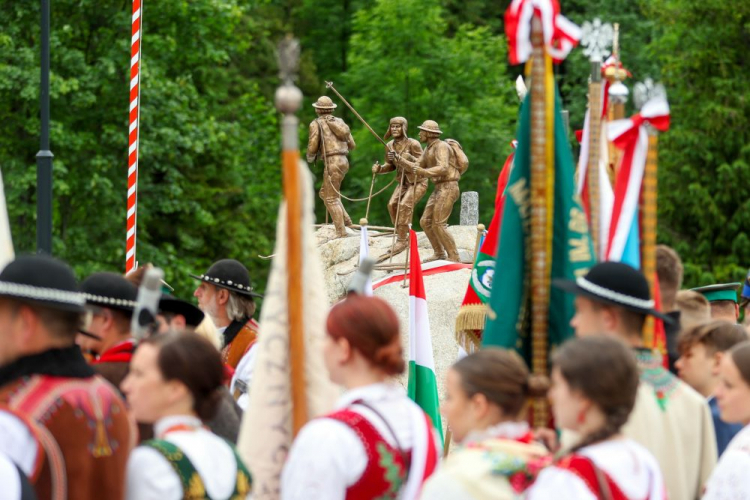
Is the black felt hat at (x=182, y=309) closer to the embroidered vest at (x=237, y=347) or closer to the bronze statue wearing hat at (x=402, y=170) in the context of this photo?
the embroidered vest at (x=237, y=347)

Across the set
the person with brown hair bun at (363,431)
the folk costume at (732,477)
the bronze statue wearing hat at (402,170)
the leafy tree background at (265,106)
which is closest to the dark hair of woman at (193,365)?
the person with brown hair bun at (363,431)

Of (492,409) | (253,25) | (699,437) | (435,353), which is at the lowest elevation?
(435,353)

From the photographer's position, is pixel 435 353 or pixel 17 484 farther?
pixel 435 353

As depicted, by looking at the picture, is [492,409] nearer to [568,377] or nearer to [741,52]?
[568,377]

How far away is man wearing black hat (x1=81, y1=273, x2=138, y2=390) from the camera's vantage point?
5352 mm

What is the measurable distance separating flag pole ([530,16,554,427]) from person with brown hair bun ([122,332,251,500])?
4.30 feet

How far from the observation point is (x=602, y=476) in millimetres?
3949

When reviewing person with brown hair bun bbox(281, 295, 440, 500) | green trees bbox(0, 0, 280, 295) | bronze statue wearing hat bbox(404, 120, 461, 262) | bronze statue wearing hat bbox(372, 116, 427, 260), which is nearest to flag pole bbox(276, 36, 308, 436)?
person with brown hair bun bbox(281, 295, 440, 500)

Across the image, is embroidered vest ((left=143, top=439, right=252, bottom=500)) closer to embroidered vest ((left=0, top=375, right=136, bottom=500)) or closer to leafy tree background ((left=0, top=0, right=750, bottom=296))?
embroidered vest ((left=0, top=375, right=136, bottom=500))

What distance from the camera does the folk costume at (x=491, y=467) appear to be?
388cm

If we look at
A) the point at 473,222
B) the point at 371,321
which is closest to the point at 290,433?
the point at 371,321

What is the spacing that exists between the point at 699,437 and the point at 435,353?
907 centimetres

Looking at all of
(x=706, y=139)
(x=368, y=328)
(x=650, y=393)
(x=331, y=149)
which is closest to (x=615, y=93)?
(x=650, y=393)

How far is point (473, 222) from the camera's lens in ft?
57.3
